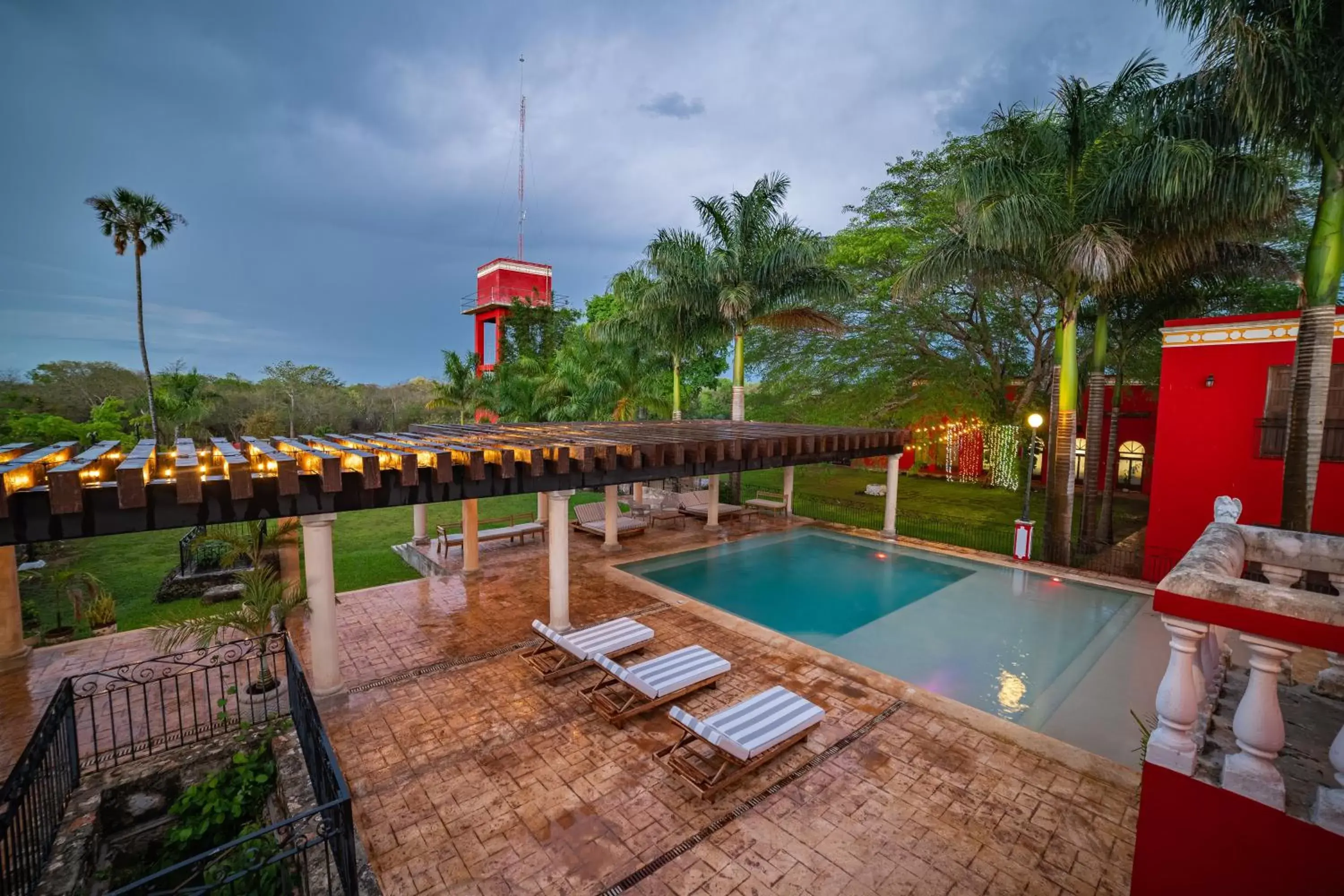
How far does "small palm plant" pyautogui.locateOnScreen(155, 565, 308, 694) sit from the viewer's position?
260 inches

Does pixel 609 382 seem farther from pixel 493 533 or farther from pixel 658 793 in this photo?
pixel 658 793

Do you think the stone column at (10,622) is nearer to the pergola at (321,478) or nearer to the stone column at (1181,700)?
the pergola at (321,478)

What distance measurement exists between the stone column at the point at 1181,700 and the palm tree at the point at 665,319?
52.0ft

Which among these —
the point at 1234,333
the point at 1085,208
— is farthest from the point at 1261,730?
the point at 1234,333

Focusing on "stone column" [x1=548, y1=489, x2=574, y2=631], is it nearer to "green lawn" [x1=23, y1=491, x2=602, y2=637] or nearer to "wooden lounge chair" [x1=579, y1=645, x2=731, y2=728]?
"wooden lounge chair" [x1=579, y1=645, x2=731, y2=728]

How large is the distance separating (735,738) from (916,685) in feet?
12.3

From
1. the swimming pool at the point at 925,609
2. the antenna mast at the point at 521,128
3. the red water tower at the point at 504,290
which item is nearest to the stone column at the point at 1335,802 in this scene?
the swimming pool at the point at 925,609

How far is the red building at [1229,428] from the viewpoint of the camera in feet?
35.3

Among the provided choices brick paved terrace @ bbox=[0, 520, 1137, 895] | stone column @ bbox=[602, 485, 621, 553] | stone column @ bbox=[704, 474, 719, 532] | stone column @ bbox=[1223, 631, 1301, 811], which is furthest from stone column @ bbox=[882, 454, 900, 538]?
stone column @ bbox=[1223, 631, 1301, 811]

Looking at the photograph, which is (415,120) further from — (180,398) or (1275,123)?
(1275,123)

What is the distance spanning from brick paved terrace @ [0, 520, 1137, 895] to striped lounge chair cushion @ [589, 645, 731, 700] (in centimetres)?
35

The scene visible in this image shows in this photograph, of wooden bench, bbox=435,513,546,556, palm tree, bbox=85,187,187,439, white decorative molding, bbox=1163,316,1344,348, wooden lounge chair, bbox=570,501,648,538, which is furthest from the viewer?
palm tree, bbox=85,187,187,439

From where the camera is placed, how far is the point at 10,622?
7.88m

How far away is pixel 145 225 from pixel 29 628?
1670 centimetres
